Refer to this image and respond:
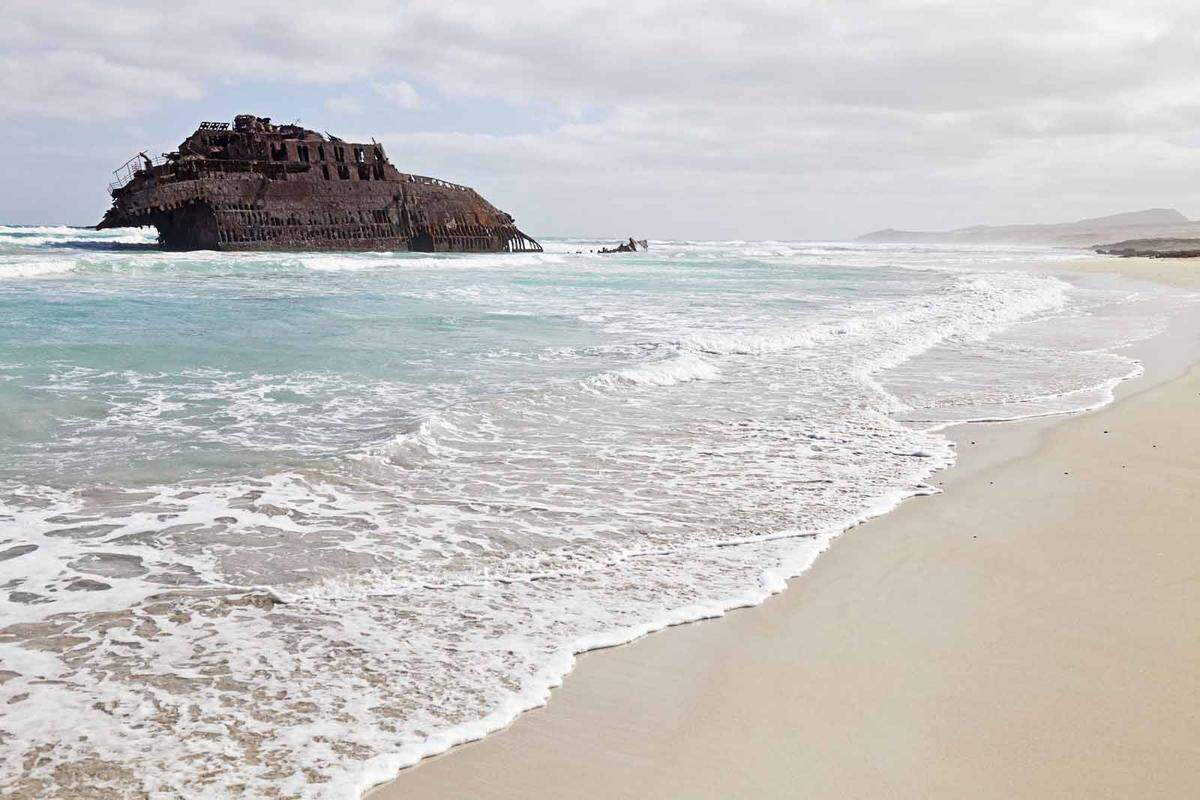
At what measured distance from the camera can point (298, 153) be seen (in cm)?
3925

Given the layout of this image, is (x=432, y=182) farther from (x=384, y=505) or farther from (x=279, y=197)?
(x=384, y=505)

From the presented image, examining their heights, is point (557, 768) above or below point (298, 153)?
below

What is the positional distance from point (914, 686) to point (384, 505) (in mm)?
3324

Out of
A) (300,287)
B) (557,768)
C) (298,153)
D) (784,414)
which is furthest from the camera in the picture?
(298,153)

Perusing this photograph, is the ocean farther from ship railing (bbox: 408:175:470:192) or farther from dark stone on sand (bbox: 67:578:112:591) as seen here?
ship railing (bbox: 408:175:470:192)

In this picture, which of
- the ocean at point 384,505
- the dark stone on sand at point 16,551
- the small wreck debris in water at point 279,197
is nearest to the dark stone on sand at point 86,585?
the ocean at point 384,505

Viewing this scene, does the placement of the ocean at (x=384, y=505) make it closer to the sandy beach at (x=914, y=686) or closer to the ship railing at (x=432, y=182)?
the sandy beach at (x=914, y=686)

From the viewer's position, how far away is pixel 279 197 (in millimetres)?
37938

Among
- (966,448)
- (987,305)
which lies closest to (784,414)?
(966,448)

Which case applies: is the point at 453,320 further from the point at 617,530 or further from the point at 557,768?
the point at 557,768

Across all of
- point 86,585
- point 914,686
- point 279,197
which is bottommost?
point 914,686

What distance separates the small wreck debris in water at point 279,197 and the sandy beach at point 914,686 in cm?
3658

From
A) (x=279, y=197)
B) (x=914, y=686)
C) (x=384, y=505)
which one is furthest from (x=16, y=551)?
(x=279, y=197)

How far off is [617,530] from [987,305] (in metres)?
17.5
